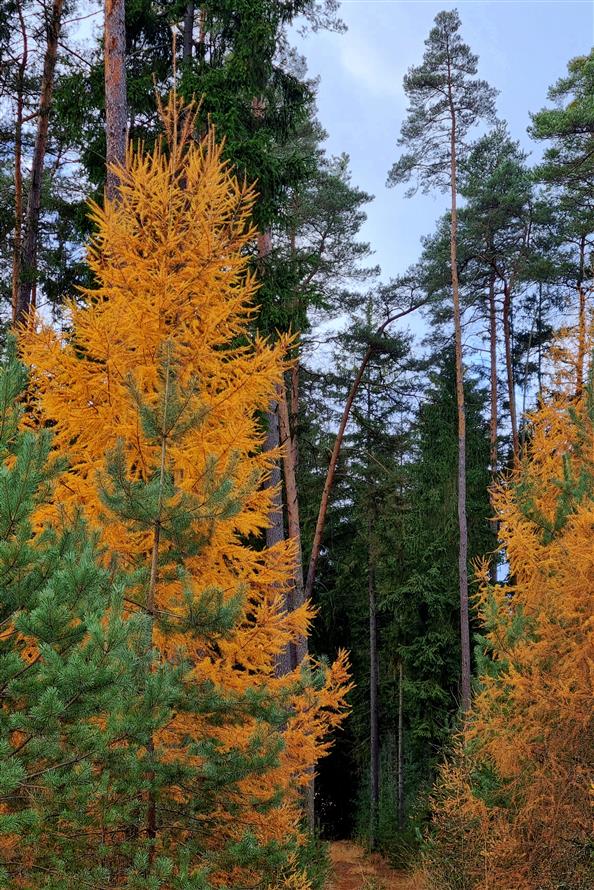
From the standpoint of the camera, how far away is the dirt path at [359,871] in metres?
15.0

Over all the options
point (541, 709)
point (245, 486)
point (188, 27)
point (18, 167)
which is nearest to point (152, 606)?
point (245, 486)

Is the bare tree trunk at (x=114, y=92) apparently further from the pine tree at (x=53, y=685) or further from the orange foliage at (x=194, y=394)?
the pine tree at (x=53, y=685)

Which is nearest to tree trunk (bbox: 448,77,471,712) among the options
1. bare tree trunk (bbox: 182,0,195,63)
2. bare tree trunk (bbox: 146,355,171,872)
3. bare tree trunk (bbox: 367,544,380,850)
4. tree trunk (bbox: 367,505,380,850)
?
tree trunk (bbox: 367,505,380,850)

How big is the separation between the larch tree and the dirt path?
5877 millimetres

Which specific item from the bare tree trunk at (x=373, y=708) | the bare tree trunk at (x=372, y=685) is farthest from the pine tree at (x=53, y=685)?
the bare tree trunk at (x=373, y=708)

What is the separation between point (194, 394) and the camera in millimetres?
5977

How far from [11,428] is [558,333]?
9049 millimetres

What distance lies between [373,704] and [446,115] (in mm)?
17114

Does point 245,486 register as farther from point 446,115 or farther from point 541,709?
point 446,115

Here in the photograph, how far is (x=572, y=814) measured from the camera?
8.20 meters

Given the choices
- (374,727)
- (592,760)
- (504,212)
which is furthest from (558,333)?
(374,727)

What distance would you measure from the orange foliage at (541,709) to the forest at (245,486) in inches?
1.8

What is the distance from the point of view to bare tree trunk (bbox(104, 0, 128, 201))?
27.8 feet

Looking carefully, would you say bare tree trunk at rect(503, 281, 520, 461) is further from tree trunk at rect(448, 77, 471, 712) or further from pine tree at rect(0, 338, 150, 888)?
pine tree at rect(0, 338, 150, 888)
